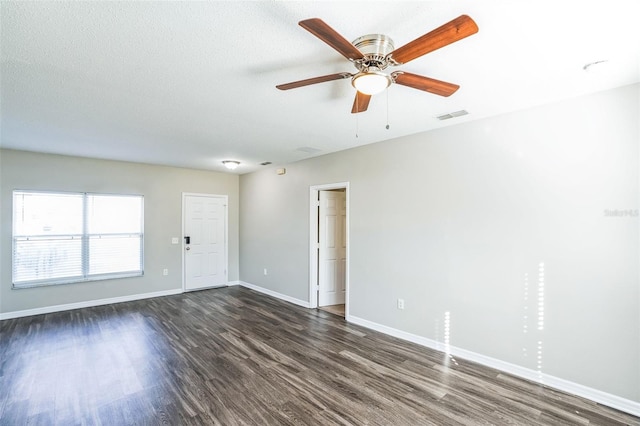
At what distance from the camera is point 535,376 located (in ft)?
9.16

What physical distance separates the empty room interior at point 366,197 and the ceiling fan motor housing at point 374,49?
13 mm

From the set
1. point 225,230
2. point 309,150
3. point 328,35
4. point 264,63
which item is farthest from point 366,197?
point 225,230

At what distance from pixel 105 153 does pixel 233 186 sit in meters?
2.63

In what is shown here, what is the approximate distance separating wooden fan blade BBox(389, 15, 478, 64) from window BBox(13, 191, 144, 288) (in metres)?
5.70

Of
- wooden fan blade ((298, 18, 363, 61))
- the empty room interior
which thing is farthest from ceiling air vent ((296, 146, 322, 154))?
wooden fan blade ((298, 18, 363, 61))

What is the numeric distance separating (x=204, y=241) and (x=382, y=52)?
5773 millimetres

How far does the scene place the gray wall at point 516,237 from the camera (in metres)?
2.45

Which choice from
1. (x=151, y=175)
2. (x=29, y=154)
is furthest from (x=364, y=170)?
(x=29, y=154)

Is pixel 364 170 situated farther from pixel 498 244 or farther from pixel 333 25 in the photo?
pixel 333 25

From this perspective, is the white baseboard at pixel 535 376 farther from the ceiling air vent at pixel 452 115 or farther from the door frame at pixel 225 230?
the door frame at pixel 225 230

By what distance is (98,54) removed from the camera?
6.52 ft

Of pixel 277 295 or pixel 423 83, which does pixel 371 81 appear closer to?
pixel 423 83

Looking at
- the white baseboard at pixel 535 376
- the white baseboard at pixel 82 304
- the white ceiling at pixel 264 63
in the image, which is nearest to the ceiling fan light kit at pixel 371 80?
the white ceiling at pixel 264 63

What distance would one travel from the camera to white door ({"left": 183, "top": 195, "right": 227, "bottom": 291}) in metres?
6.28
